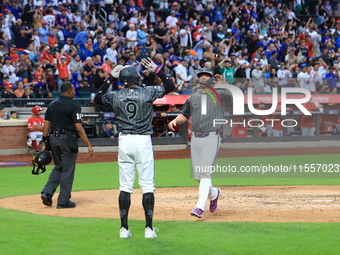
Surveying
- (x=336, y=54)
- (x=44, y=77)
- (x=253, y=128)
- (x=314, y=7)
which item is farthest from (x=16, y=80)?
(x=314, y=7)

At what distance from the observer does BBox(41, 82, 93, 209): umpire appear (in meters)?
9.06

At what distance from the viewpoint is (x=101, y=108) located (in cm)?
2062

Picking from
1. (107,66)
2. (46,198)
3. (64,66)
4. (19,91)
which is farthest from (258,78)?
(46,198)

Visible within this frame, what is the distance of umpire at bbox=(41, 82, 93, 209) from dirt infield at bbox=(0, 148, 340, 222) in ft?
0.97

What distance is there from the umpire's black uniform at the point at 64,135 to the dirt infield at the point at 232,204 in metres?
0.40

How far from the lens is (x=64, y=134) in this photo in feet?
29.9

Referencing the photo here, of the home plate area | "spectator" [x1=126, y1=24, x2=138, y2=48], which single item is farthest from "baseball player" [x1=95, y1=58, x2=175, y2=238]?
"spectator" [x1=126, y1=24, x2=138, y2=48]

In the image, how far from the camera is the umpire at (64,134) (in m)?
9.06

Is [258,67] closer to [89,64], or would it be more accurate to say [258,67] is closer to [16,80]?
[89,64]

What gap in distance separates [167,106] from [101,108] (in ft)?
7.92

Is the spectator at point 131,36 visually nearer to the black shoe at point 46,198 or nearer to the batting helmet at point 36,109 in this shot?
the batting helmet at point 36,109

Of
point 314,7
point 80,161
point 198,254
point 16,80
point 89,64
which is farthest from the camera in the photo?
point 314,7

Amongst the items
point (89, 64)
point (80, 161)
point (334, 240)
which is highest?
point (89, 64)

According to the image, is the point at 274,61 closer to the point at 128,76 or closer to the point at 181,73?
the point at 181,73
